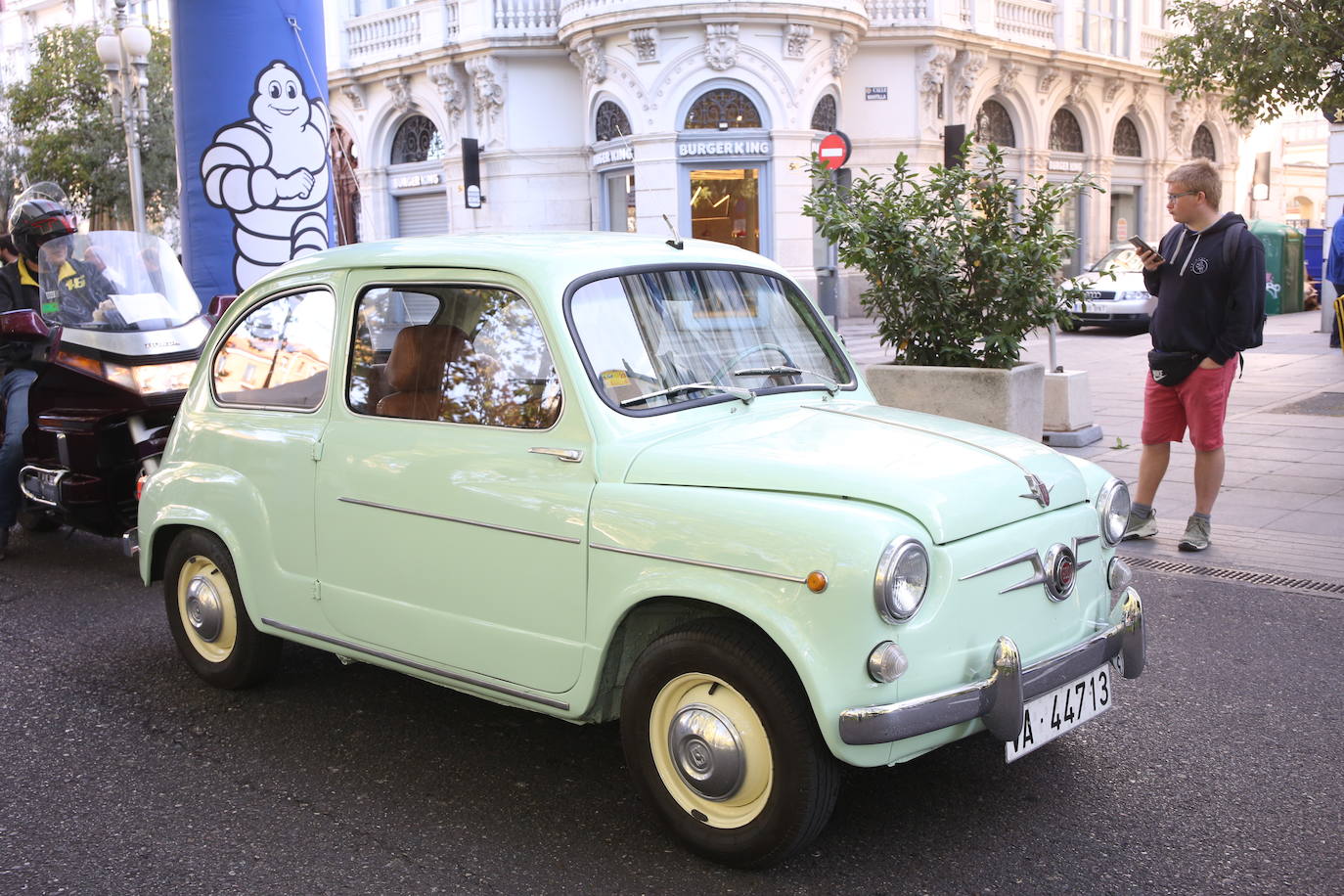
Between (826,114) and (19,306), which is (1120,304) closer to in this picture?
(826,114)

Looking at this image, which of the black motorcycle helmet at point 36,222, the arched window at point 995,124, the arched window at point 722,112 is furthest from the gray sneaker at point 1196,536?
the arched window at point 995,124

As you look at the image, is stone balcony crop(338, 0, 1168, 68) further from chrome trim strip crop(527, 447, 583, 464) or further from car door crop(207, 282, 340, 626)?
chrome trim strip crop(527, 447, 583, 464)

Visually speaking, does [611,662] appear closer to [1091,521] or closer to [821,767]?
[821,767]

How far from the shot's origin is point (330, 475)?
4.30m

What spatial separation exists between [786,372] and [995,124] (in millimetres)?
29159

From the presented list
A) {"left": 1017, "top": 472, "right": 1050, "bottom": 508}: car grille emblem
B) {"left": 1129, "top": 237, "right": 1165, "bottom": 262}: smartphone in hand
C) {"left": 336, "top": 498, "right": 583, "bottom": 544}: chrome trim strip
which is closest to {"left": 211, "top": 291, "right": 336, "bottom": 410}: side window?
{"left": 336, "top": 498, "right": 583, "bottom": 544}: chrome trim strip

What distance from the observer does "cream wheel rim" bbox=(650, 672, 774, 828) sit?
330cm

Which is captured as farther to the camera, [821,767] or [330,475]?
[330,475]

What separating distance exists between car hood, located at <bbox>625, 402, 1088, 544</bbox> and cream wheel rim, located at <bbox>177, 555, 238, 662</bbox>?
2.13 meters

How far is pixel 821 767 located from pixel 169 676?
3.19m

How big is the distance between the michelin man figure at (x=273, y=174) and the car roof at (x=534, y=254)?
20.1 ft

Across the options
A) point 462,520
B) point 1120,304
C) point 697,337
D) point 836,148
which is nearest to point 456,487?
point 462,520

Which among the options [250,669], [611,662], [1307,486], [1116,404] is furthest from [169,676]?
[1116,404]

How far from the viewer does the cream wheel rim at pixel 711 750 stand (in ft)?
10.8
